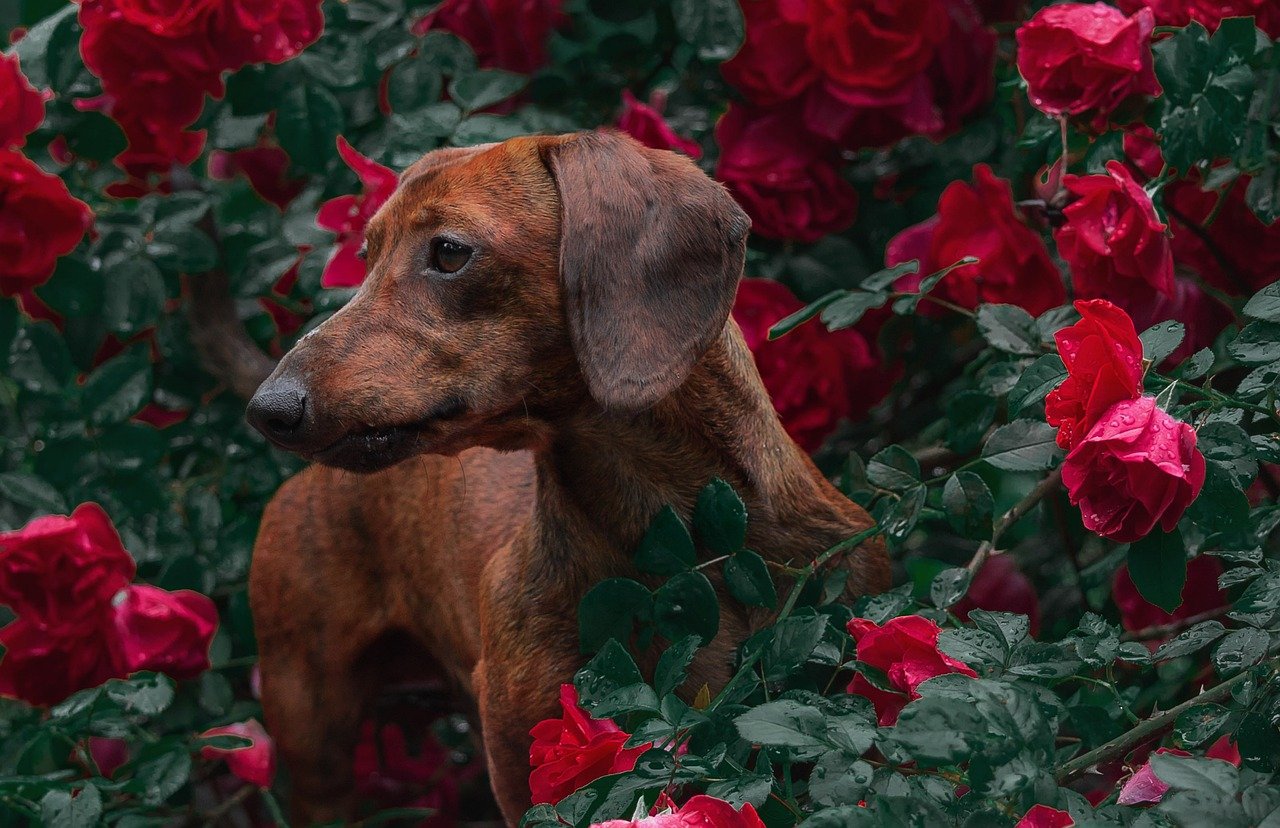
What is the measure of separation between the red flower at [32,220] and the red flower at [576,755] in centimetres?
111

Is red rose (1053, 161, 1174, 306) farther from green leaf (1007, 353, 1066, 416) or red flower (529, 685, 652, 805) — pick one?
red flower (529, 685, 652, 805)

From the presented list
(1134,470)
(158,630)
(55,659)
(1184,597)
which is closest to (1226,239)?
(1184,597)

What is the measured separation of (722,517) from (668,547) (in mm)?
65

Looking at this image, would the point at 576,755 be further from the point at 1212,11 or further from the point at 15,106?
the point at 15,106

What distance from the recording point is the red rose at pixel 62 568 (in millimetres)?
1937

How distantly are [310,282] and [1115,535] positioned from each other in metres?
1.22

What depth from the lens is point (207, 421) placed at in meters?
2.38

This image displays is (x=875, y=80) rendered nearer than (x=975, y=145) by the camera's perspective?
Yes

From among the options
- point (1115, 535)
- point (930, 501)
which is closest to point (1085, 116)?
point (930, 501)

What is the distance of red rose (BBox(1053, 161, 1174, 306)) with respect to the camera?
4.99 ft

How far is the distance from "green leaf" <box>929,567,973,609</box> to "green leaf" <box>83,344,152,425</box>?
1.23 metres

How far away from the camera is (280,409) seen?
1.38m

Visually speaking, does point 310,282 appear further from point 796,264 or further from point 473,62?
point 796,264

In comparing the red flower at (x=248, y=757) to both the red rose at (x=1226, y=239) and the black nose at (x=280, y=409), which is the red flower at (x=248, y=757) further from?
the red rose at (x=1226, y=239)
